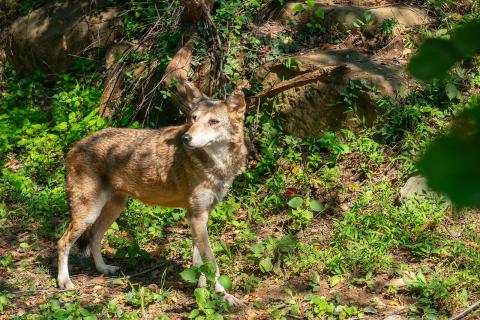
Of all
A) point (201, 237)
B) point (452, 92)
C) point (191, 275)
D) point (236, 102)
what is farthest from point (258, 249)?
point (452, 92)

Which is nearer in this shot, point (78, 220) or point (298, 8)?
point (78, 220)

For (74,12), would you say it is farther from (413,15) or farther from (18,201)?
(413,15)

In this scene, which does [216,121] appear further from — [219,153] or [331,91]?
[331,91]

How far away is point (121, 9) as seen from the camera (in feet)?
37.0

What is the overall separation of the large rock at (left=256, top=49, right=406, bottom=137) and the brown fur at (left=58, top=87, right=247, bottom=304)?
226 cm

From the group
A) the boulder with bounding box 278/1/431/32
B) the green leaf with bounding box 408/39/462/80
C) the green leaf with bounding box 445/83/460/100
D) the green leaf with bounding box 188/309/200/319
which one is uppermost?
the green leaf with bounding box 408/39/462/80

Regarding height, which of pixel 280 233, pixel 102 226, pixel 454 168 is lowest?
pixel 280 233

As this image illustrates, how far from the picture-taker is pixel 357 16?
370 inches

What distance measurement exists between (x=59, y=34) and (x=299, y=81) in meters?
5.21

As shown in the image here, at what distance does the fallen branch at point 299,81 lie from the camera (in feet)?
27.1

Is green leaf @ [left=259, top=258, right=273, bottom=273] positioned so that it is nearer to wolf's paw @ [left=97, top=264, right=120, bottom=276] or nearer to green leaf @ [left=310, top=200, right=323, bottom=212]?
green leaf @ [left=310, top=200, right=323, bottom=212]

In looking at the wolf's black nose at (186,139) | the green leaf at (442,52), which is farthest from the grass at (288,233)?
the green leaf at (442,52)

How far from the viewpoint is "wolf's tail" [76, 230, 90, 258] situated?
24.0 feet

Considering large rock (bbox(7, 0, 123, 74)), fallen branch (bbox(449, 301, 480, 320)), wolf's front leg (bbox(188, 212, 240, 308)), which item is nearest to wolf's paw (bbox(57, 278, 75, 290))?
wolf's front leg (bbox(188, 212, 240, 308))
